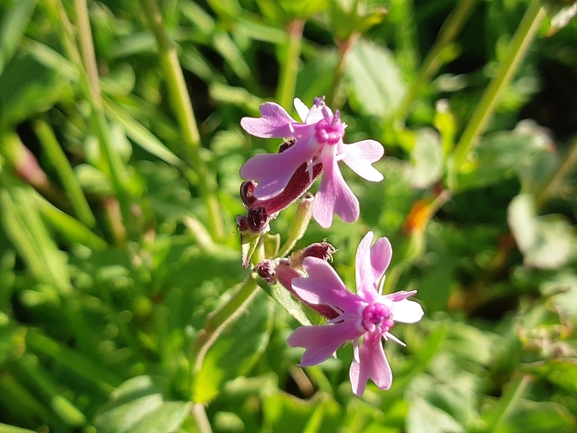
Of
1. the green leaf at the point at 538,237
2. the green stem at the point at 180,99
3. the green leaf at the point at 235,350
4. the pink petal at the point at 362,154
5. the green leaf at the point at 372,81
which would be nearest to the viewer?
the pink petal at the point at 362,154

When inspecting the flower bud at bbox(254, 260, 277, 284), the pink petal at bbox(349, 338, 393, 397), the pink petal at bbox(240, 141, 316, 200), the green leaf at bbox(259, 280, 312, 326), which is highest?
the pink petal at bbox(240, 141, 316, 200)

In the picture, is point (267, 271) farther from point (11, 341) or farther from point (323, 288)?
point (11, 341)

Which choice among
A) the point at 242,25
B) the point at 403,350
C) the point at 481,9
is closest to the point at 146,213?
the point at 242,25

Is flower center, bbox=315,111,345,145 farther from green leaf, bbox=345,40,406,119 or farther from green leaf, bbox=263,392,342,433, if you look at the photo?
green leaf, bbox=345,40,406,119

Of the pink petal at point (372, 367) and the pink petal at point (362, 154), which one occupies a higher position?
the pink petal at point (362, 154)

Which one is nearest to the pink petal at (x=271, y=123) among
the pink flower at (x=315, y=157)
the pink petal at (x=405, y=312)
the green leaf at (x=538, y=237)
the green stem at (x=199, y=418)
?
the pink flower at (x=315, y=157)

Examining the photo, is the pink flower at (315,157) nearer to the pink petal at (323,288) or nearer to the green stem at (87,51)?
the pink petal at (323,288)

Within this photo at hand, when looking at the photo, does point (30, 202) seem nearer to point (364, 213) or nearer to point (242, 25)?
point (242, 25)

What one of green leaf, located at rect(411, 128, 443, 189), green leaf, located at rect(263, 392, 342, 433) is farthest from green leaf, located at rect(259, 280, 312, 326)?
green leaf, located at rect(411, 128, 443, 189)
